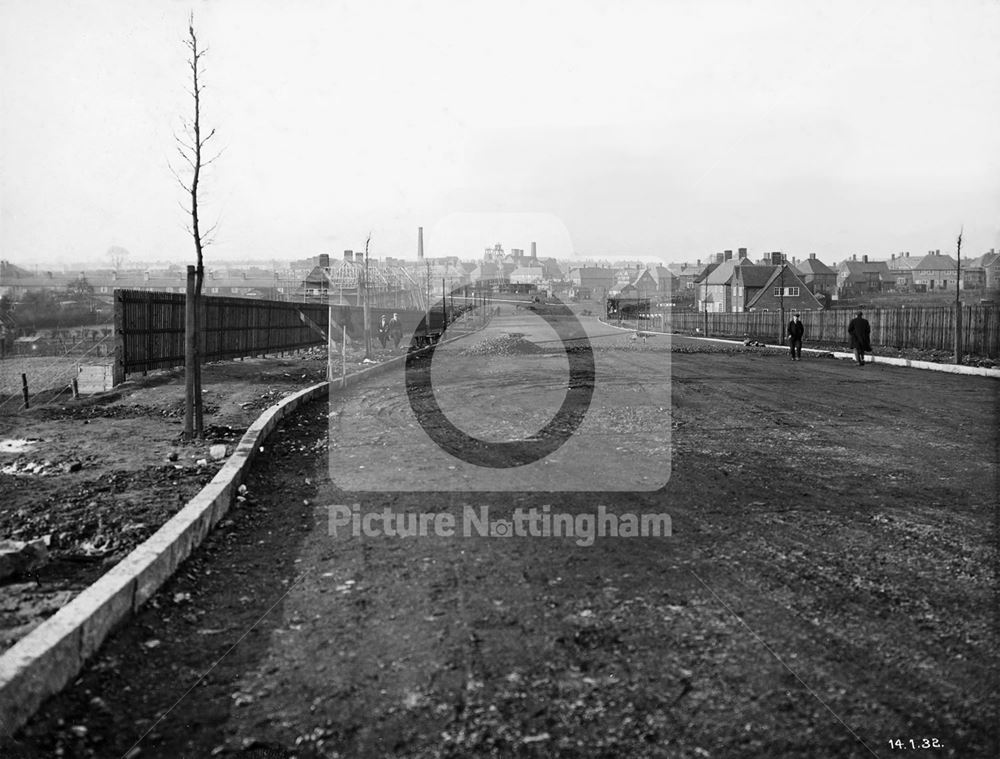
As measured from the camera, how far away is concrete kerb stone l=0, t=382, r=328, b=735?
3219mm

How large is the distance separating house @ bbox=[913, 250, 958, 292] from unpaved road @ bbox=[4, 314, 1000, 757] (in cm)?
12835

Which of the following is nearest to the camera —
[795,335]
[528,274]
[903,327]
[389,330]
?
[795,335]

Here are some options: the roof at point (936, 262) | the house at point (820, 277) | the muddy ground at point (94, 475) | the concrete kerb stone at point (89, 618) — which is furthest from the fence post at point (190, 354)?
the roof at point (936, 262)

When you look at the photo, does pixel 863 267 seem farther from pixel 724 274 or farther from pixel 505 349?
pixel 505 349

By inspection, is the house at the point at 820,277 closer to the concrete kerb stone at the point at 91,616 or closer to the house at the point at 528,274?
the house at the point at 528,274

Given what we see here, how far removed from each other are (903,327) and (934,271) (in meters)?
108

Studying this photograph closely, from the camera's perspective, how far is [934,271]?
410 ft

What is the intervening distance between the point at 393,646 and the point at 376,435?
7.12 metres

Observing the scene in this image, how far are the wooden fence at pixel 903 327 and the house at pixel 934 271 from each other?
86260 millimetres

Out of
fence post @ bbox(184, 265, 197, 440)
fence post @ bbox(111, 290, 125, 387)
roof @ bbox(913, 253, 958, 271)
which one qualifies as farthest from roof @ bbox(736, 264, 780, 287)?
fence post @ bbox(184, 265, 197, 440)

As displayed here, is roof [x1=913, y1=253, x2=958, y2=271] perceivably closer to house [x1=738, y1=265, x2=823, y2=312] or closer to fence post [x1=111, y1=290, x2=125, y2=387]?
house [x1=738, y1=265, x2=823, y2=312]

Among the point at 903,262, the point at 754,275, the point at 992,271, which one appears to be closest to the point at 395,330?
the point at 992,271

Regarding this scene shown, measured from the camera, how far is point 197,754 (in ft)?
9.93

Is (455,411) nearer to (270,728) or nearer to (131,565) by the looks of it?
(131,565)
